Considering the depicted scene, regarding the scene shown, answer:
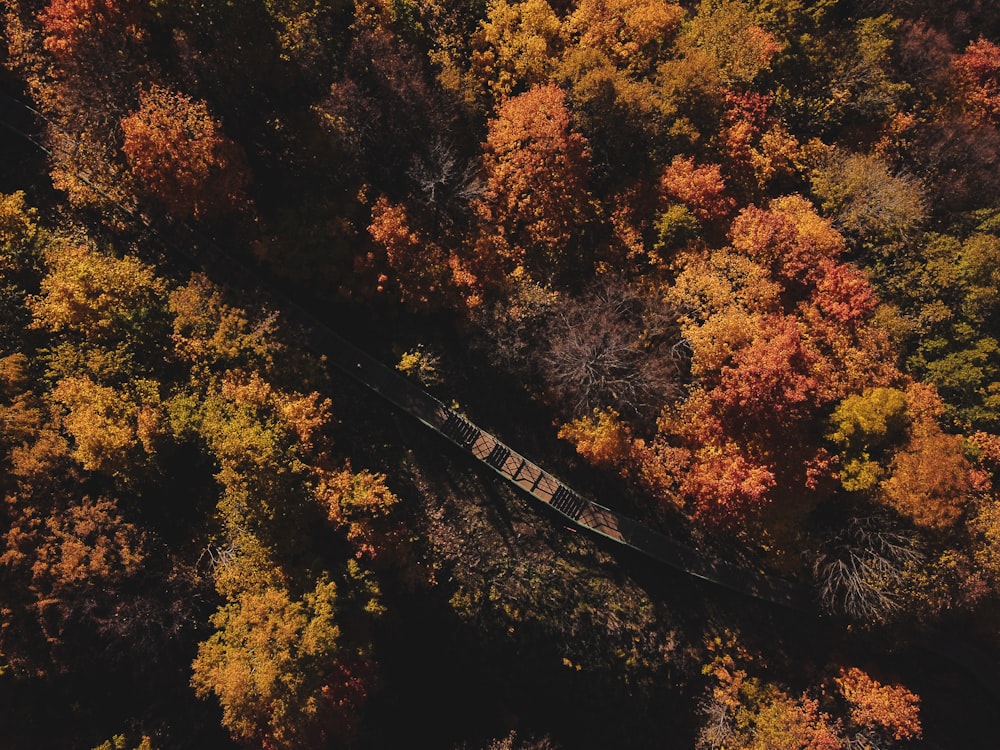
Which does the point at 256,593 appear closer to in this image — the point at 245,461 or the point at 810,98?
the point at 245,461

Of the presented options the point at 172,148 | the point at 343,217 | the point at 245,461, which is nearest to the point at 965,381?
the point at 343,217

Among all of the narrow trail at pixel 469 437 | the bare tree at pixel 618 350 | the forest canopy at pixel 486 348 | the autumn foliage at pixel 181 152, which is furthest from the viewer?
the narrow trail at pixel 469 437

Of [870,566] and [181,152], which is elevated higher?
[181,152]

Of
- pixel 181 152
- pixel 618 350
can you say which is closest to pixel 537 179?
pixel 618 350

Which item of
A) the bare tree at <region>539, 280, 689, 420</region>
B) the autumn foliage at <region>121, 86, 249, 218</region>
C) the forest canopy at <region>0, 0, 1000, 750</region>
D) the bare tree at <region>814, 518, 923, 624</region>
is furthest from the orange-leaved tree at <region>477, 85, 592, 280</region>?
the bare tree at <region>814, 518, 923, 624</region>

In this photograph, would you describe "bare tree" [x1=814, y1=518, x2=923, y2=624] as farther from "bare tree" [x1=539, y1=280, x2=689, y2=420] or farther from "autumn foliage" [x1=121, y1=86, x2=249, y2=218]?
"autumn foliage" [x1=121, y1=86, x2=249, y2=218]

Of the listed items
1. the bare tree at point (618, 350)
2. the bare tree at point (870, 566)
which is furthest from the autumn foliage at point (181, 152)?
the bare tree at point (870, 566)

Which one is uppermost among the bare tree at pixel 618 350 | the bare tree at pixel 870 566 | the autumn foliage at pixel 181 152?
the autumn foliage at pixel 181 152

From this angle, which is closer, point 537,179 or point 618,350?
point 537,179

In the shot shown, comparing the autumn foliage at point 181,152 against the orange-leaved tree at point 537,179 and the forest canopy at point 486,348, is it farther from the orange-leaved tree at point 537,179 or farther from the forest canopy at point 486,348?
the orange-leaved tree at point 537,179

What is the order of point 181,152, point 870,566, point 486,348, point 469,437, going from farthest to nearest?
point 469,437, point 486,348, point 870,566, point 181,152

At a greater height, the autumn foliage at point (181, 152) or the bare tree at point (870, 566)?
the autumn foliage at point (181, 152)

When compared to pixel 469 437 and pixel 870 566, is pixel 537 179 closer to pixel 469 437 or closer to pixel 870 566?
pixel 469 437
